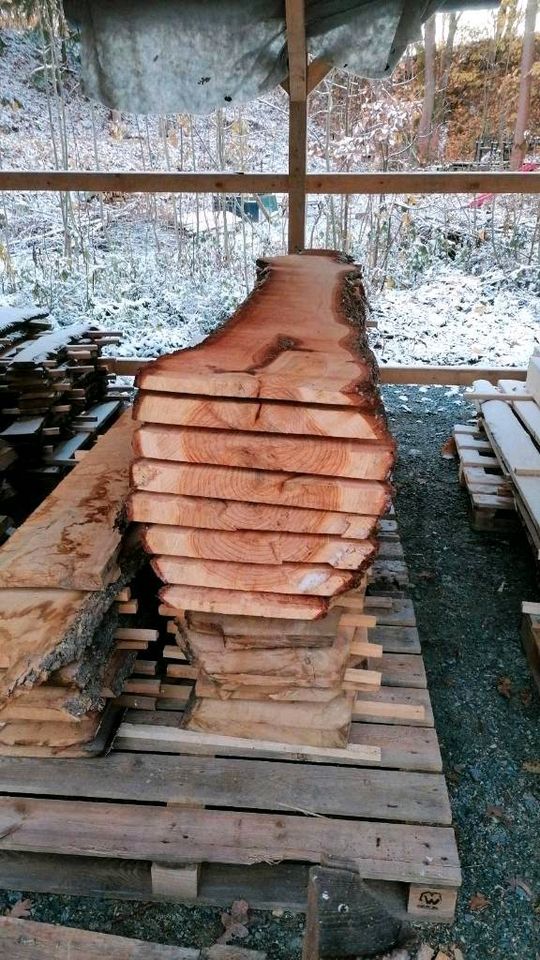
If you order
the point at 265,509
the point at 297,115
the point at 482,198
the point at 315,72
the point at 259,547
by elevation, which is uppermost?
the point at 315,72

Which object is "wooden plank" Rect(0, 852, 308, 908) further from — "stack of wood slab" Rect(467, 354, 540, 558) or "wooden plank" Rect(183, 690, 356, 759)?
"stack of wood slab" Rect(467, 354, 540, 558)

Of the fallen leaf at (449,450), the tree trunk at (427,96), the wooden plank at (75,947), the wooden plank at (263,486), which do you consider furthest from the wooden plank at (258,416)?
the tree trunk at (427,96)

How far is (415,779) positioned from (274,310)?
1639 mm

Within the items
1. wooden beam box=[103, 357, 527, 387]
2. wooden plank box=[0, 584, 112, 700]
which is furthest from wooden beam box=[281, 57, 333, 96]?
wooden plank box=[0, 584, 112, 700]

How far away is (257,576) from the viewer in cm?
194

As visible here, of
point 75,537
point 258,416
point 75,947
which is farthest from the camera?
point 75,537

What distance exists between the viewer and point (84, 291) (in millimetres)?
7973

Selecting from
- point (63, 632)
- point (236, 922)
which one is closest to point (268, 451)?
point (63, 632)

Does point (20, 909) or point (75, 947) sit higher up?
point (75, 947)

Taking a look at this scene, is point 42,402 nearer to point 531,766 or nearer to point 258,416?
point 258,416

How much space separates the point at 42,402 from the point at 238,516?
2610mm

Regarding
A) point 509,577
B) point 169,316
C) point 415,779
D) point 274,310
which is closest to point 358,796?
point 415,779

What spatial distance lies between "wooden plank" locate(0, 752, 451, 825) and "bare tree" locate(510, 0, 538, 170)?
32.6ft

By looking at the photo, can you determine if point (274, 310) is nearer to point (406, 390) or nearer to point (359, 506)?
point (359, 506)
